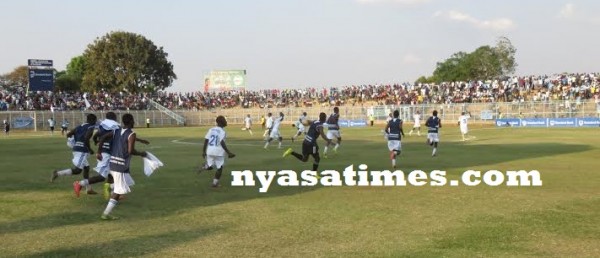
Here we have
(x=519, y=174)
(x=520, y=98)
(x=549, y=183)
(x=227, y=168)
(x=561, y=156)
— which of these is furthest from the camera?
(x=520, y=98)

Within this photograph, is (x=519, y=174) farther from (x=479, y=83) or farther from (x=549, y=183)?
(x=479, y=83)

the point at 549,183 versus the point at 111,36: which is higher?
the point at 111,36

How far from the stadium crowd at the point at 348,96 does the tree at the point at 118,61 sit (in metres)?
6.29

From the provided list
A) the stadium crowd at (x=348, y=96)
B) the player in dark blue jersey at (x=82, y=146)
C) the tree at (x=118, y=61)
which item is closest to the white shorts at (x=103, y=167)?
the player in dark blue jersey at (x=82, y=146)

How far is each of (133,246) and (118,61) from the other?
9161 centimetres

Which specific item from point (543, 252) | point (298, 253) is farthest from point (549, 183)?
point (298, 253)

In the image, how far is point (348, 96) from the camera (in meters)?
88.5

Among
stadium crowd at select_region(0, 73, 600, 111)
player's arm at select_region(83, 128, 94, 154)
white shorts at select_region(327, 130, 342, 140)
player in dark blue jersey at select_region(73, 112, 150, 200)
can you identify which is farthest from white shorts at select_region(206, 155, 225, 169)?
stadium crowd at select_region(0, 73, 600, 111)

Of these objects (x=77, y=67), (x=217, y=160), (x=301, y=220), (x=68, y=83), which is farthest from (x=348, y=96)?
(x=301, y=220)

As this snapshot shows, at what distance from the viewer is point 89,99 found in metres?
80.6

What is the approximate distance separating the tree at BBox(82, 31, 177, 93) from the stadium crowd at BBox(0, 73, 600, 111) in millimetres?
6286

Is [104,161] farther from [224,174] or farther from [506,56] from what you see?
[506,56]

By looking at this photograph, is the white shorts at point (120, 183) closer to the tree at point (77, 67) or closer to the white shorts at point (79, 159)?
the white shorts at point (79, 159)

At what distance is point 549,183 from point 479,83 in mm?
60936
